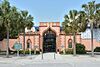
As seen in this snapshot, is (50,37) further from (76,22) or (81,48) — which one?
(76,22)

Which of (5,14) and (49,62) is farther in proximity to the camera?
(5,14)

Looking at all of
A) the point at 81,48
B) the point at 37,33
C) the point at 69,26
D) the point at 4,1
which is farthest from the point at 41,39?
the point at 4,1

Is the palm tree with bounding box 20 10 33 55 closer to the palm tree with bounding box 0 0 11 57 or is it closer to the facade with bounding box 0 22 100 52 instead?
the palm tree with bounding box 0 0 11 57

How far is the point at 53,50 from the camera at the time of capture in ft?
362

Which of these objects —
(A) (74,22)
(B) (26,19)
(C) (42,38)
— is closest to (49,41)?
(C) (42,38)

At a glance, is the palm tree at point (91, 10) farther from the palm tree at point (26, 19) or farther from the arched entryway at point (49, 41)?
the arched entryway at point (49, 41)

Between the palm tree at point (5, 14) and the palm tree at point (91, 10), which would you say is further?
the palm tree at point (91, 10)

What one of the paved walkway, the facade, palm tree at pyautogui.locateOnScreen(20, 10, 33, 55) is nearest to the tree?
palm tree at pyautogui.locateOnScreen(20, 10, 33, 55)

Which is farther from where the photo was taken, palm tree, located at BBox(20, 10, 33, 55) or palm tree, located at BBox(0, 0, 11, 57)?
palm tree, located at BBox(20, 10, 33, 55)

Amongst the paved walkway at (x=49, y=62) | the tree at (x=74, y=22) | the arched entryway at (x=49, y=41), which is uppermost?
the tree at (x=74, y=22)

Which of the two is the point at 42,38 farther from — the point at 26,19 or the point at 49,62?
the point at 49,62

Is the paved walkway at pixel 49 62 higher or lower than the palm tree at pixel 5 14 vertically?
lower

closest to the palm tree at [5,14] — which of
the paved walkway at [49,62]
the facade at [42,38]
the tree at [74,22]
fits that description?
the paved walkway at [49,62]

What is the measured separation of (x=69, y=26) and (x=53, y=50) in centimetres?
4598
